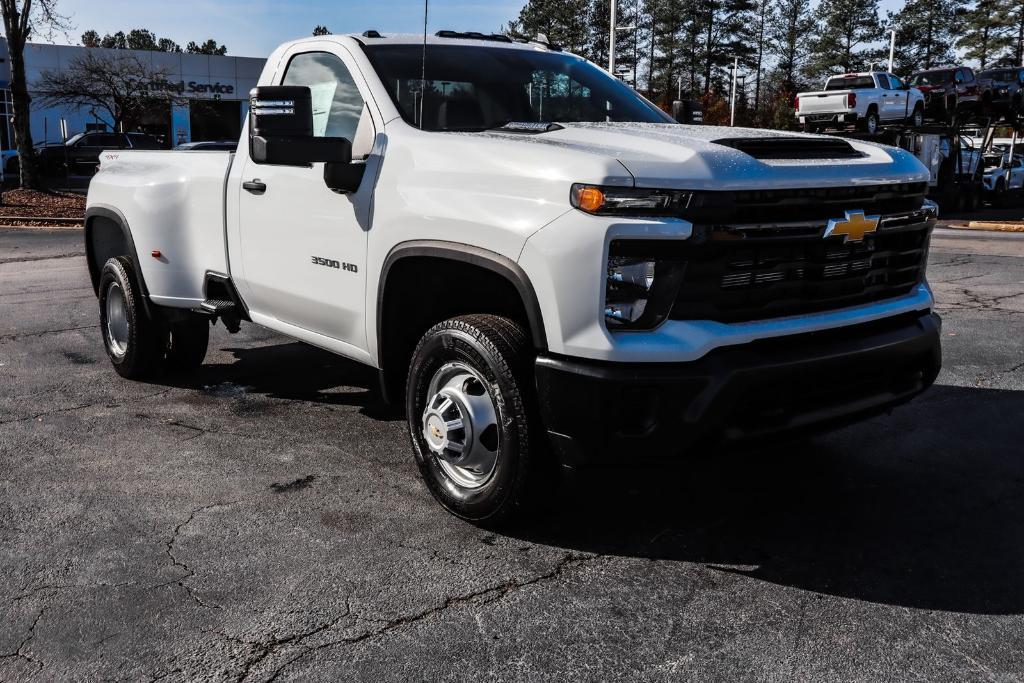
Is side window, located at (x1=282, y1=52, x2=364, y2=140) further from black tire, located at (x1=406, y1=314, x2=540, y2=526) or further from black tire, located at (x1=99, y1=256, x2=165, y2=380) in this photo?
black tire, located at (x1=99, y1=256, x2=165, y2=380)

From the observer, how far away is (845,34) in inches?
2995

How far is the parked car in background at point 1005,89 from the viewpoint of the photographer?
30812 mm

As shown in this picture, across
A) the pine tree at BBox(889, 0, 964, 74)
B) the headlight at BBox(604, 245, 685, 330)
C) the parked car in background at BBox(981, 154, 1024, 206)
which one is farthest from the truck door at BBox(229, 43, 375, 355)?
the pine tree at BBox(889, 0, 964, 74)

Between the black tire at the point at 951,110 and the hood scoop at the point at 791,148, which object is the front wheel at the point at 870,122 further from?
the hood scoop at the point at 791,148

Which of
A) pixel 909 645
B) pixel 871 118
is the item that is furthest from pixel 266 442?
pixel 871 118

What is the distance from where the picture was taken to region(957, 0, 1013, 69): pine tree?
233 feet

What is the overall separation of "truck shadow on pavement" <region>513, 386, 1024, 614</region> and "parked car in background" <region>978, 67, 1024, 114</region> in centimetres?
2967

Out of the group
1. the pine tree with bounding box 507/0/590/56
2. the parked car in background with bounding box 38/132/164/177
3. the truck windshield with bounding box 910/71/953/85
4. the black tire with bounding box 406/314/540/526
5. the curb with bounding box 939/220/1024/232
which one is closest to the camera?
the black tire with bounding box 406/314/540/526

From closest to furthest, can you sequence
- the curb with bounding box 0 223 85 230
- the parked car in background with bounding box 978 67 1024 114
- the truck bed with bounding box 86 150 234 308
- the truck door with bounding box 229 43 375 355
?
the truck door with bounding box 229 43 375 355 < the truck bed with bounding box 86 150 234 308 < the curb with bounding box 0 223 85 230 < the parked car in background with bounding box 978 67 1024 114

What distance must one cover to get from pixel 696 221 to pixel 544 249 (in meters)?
0.51

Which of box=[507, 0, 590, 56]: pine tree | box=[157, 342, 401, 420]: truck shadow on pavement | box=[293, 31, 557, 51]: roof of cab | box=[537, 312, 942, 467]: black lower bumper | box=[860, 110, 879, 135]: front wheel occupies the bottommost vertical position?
box=[157, 342, 401, 420]: truck shadow on pavement

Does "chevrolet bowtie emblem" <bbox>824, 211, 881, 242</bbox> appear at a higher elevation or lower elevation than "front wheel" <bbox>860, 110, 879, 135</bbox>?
lower

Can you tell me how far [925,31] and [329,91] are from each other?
80357mm

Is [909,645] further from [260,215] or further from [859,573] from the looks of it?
[260,215]
